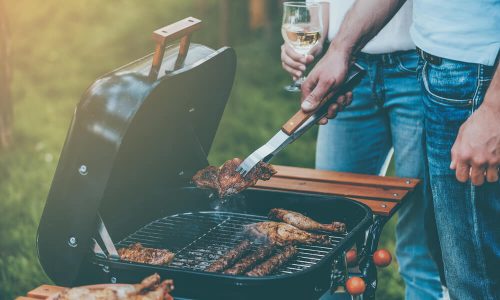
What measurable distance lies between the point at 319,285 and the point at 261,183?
874 millimetres

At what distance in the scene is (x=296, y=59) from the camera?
3203mm

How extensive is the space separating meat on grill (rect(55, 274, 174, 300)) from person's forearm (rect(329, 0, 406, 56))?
131cm

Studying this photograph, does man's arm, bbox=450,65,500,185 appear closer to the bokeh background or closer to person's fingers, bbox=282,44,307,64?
person's fingers, bbox=282,44,307,64

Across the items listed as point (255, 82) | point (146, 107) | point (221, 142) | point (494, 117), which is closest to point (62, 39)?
point (255, 82)

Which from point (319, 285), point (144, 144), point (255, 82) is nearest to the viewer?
point (319, 285)

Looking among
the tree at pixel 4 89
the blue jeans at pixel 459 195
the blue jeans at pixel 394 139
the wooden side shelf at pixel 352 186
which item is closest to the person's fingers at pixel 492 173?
the blue jeans at pixel 459 195

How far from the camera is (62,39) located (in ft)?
27.9

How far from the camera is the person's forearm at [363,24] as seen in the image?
120 inches

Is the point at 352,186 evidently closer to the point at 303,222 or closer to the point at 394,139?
the point at 394,139

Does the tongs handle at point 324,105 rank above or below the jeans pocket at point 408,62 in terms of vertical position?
above

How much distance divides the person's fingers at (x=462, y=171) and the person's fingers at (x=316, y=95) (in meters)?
0.64

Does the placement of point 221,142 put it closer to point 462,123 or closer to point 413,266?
point 413,266

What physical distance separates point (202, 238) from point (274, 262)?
15.6 inches

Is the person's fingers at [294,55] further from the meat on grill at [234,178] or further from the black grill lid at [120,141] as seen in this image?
the meat on grill at [234,178]
